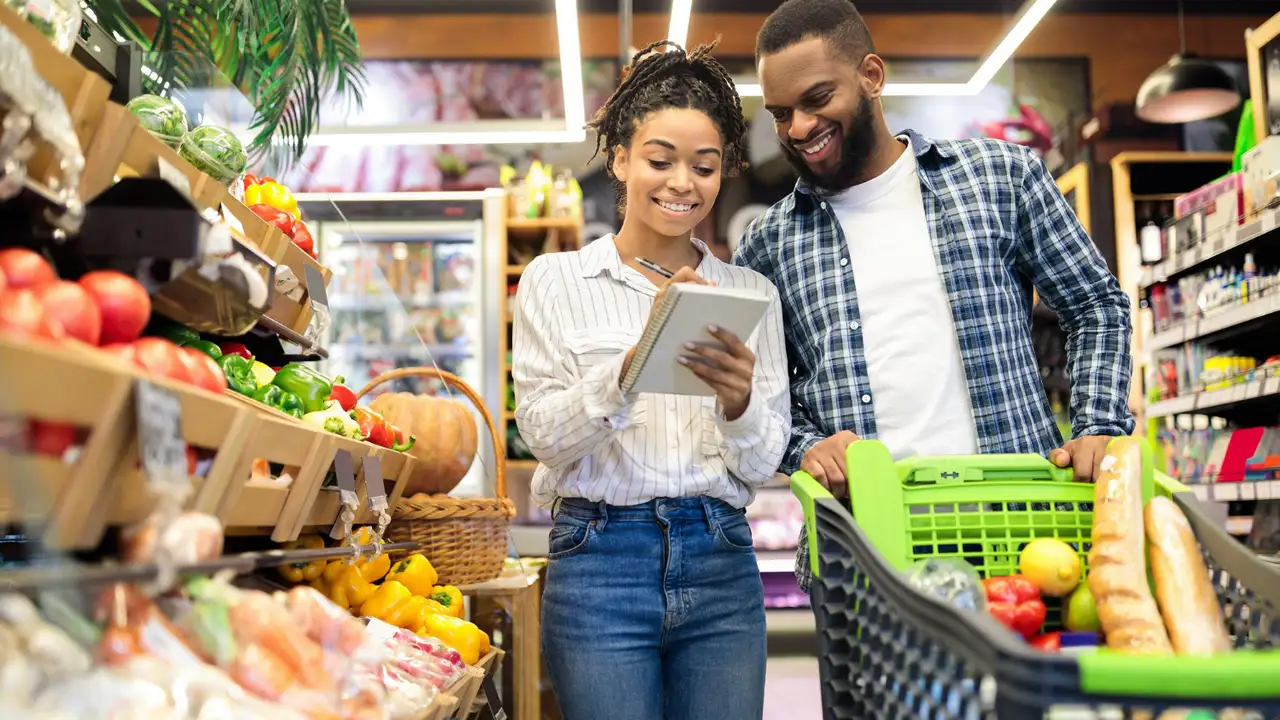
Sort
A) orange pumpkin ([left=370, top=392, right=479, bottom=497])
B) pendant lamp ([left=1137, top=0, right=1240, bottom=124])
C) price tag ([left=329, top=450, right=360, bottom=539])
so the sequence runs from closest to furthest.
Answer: price tag ([left=329, top=450, right=360, bottom=539]) < orange pumpkin ([left=370, top=392, right=479, bottom=497]) < pendant lamp ([left=1137, top=0, right=1240, bottom=124])

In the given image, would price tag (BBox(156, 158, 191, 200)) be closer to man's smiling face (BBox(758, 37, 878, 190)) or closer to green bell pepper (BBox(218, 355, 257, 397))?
green bell pepper (BBox(218, 355, 257, 397))

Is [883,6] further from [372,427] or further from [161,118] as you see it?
[161,118]

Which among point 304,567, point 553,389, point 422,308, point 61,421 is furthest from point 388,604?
point 422,308

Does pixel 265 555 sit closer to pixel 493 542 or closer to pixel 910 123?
pixel 493 542

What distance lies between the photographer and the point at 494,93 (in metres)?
8.05

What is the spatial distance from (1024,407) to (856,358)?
0.32 metres

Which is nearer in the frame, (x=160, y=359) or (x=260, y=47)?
(x=160, y=359)

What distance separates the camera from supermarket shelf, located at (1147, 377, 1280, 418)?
13.0ft

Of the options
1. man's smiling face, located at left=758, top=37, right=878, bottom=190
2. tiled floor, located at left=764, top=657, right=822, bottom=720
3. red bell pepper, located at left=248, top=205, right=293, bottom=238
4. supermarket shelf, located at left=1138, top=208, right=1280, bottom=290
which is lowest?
tiled floor, located at left=764, top=657, right=822, bottom=720

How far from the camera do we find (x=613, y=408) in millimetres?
1645

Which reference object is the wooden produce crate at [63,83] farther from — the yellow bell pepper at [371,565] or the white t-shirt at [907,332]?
the white t-shirt at [907,332]

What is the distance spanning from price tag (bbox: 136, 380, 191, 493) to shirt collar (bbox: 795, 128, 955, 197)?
139 centimetres

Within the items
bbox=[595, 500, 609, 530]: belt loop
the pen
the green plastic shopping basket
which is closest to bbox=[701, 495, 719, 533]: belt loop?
bbox=[595, 500, 609, 530]: belt loop

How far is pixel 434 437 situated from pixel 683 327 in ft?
5.80
